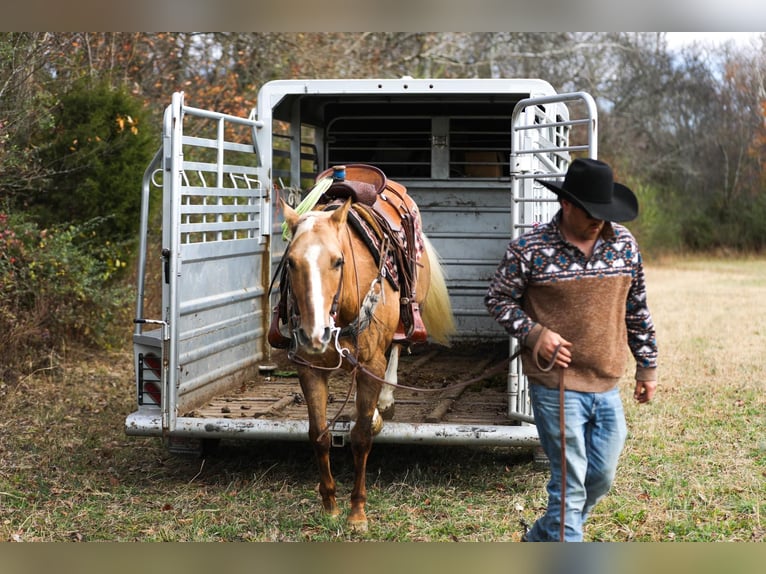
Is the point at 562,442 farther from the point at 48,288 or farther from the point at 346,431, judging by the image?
the point at 48,288

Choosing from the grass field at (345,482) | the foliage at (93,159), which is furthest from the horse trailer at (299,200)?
the foliage at (93,159)

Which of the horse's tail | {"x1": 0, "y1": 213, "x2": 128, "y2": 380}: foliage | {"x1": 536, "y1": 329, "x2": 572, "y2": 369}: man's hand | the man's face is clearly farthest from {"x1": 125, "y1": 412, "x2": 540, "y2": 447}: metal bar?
{"x1": 0, "y1": 213, "x2": 128, "y2": 380}: foliage

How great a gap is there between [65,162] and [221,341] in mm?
4118

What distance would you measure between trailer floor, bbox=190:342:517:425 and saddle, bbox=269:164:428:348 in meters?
0.58

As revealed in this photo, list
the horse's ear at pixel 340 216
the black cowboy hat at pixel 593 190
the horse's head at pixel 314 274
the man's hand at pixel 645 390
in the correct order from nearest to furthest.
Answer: the black cowboy hat at pixel 593 190 < the man's hand at pixel 645 390 < the horse's head at pixel 314 274 < the horse's ear at pixel 340 216

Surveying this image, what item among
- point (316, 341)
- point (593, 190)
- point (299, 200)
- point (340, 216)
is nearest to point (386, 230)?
point (340, 216)

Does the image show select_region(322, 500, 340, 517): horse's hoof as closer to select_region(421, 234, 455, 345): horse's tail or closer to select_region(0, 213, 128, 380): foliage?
select_region(421, 234, 455, 345): horse's tail

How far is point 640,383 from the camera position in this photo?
413 cm

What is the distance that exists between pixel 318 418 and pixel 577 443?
165cm

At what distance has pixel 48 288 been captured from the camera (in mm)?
9055

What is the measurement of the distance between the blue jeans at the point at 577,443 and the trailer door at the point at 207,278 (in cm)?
251

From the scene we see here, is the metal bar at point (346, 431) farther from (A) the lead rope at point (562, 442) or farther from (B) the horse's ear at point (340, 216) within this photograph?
(A) the lead rope at point (562, 442)

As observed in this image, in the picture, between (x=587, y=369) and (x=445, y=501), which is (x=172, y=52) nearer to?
(x=445, y=501)

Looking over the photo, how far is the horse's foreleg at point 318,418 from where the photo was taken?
5.03 metres
